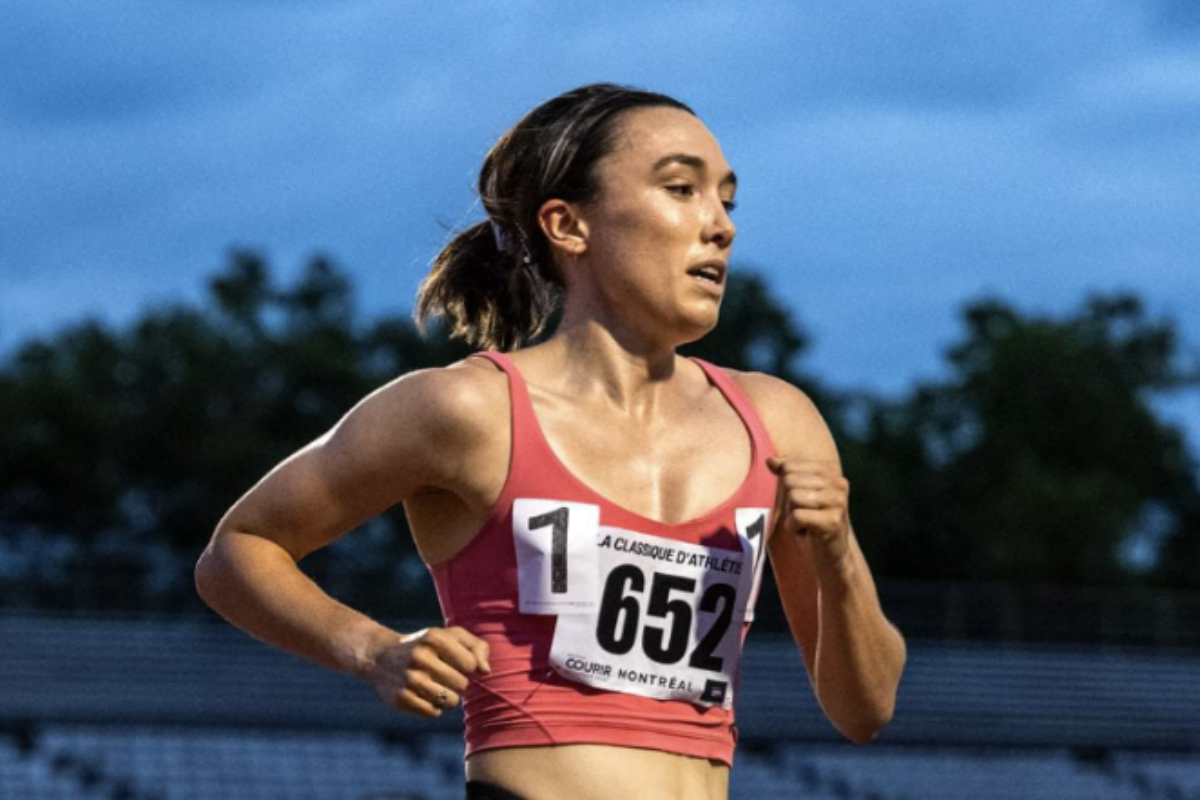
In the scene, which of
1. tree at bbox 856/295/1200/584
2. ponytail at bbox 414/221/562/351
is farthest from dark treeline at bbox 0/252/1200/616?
ponytail at bbox 414/221/562/351

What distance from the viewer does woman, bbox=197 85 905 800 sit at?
3.08m

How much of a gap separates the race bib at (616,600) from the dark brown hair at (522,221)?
1.77 ft

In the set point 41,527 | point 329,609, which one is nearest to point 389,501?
point 329,609

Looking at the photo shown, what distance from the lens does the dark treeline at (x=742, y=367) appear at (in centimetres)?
4084

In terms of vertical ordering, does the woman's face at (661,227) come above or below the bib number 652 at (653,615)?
above

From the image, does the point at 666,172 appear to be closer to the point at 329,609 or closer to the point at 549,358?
the point at 549,358

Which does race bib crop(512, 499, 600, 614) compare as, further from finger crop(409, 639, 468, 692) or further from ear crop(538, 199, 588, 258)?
ear crop(538, 199, 588, 258)

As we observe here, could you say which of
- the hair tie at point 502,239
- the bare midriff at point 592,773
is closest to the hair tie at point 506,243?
the hair tie at point 502,239

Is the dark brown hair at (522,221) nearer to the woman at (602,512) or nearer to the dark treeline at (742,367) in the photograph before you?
the woman at (602,512)

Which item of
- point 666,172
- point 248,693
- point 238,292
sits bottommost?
point 248,693

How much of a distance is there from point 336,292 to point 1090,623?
92.8ft

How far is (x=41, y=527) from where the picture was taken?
40.5 m

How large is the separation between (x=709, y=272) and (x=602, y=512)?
0.40 metres

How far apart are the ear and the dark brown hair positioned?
0.02 meters
